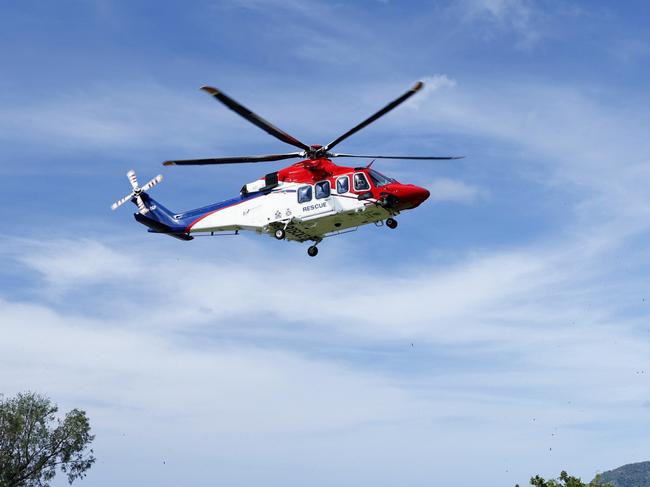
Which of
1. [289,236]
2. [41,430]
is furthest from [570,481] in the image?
[41,430]

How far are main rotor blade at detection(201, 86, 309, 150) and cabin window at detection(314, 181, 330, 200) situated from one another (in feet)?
7.32

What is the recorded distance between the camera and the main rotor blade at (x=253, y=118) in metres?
35.3

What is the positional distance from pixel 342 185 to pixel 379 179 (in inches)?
75.9

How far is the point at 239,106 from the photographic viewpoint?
3656 centimetres

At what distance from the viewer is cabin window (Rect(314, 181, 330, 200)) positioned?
4172cm

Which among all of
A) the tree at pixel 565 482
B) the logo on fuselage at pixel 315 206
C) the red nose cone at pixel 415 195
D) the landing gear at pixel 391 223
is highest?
the logo on fuselage at pixel 315 206

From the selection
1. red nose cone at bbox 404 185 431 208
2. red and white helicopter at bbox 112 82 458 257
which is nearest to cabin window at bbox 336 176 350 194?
red and white helicopter at bbox 112 82 458 257

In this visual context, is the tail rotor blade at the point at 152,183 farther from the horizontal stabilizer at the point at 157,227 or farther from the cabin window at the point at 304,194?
the cabin window at the point at 304,194

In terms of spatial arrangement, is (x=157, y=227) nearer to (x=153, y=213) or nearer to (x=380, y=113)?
(x=153, y=213)

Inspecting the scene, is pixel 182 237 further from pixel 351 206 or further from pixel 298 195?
pixel 351 206

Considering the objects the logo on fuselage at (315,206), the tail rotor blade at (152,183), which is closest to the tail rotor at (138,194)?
the tail rotor blade at (152,183)

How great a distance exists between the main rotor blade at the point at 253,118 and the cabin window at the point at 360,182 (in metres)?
3.58

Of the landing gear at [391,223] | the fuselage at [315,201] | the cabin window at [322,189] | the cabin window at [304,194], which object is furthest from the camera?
the cabin window at [304,194]

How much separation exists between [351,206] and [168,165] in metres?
9.85
